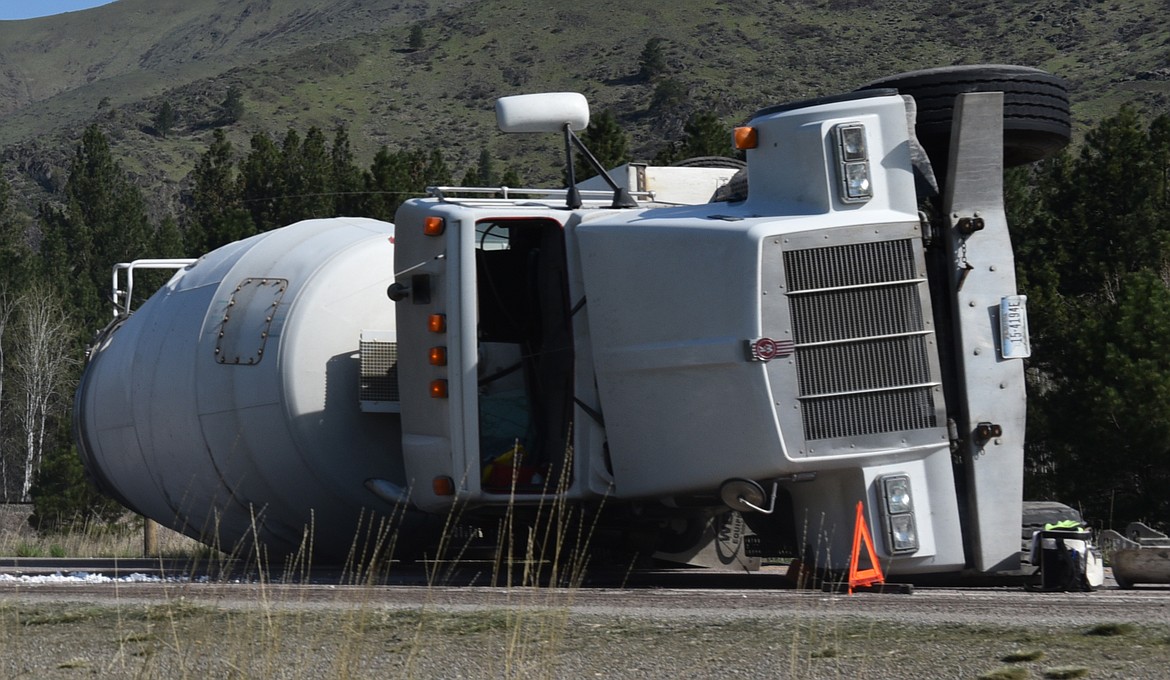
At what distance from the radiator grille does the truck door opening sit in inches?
34.1

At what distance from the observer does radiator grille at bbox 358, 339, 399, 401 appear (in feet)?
32.1

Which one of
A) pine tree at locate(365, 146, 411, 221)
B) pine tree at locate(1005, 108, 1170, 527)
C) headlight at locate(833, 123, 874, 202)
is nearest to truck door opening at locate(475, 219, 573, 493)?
headlight at locate(833, 123, 874, 202)

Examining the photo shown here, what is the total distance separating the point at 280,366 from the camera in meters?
9.89

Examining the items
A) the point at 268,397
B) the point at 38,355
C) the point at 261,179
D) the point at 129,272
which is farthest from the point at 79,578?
the point at 38,355

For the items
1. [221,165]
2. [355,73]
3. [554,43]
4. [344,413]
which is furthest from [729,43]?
[344,413]

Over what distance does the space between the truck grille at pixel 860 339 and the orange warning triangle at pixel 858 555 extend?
1.56ft

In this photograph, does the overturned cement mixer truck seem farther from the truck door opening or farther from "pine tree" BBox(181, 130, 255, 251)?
"pine tree" BBox(181, 130, 255, 251)

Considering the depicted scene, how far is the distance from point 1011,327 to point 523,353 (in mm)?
2776

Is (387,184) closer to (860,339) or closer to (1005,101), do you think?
(1005,101)

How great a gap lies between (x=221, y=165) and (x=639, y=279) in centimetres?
4297

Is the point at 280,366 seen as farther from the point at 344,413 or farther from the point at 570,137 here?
the point at 570,137

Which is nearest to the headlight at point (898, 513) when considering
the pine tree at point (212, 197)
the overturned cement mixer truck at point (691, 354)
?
the overturned cement mixer truck at point (691, 354)

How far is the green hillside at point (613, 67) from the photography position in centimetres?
9256

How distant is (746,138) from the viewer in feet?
27.5
